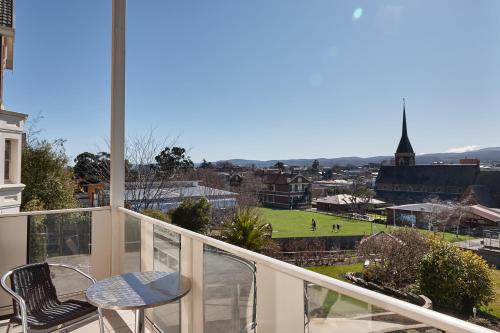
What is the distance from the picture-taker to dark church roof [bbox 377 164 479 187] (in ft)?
88.5

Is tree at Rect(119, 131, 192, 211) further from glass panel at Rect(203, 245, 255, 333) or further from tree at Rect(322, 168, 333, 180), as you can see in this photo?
tree at Rect(322, 168, 333, 180)

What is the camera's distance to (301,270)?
3.58ft

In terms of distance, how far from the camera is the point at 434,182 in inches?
1155

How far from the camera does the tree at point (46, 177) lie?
31.3 feet

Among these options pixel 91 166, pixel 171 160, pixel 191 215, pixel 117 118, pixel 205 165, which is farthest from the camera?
pixel 205 165

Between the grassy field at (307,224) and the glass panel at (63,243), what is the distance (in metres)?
22.9

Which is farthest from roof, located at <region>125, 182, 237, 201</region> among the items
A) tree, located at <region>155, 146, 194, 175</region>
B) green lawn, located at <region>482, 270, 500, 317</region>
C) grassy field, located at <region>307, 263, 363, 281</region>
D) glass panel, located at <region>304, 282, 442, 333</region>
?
green lawn, located at <region>482, 270, 500, 317</region>

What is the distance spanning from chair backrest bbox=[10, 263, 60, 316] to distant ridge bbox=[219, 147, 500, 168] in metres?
28.2

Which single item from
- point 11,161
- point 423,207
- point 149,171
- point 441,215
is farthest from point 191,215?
point 423,207

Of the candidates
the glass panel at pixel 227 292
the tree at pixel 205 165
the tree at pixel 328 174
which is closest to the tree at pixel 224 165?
the tree at pixel 205 165

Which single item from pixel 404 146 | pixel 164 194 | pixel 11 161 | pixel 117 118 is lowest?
pixel 164 194

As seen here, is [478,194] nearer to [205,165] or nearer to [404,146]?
[404,146]

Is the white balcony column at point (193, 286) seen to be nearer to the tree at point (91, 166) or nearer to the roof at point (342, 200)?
the tree at point (91, 166)

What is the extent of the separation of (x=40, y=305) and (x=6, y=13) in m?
9.58
